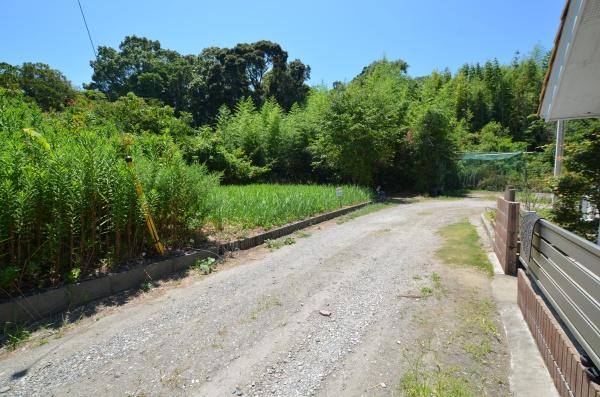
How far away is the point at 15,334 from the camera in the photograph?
10.1ft

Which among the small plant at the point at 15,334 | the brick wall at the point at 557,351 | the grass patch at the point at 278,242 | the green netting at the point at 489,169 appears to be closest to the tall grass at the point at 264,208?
the grass patch at the point at 278,242

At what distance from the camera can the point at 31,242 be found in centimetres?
358

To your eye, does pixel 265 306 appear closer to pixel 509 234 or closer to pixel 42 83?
pixel 509 234

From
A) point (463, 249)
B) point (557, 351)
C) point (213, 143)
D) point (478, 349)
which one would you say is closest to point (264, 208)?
point (463, 249)

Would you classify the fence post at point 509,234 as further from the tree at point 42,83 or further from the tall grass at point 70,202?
the tree at point 42,83

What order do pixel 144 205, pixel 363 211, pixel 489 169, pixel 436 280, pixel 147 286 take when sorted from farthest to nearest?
1. pixel 489 169
2. pixel 363 211
3. pixel 436 280
4. pixel 144 205
5. pixel 147 286

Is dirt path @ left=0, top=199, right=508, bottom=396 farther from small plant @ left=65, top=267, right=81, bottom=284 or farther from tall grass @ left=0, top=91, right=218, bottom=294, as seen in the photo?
tall grass @ left=0, top=91, right=218, bottom=294

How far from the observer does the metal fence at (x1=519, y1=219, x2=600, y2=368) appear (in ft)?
6.24

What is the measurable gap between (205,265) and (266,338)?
2.26 m

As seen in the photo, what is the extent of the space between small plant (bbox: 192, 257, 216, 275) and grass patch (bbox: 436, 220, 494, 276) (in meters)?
3.56

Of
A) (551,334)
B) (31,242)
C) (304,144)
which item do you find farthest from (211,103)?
(551,334)

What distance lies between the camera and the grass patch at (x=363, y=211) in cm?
920

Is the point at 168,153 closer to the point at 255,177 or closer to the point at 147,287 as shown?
the point at 147,287

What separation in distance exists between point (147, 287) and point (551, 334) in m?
4.05
